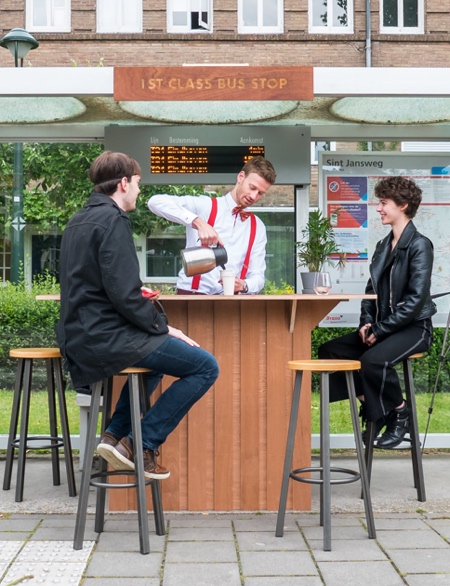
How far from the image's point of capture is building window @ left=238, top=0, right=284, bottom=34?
803 inches

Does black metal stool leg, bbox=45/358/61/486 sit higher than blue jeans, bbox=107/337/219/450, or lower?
lower

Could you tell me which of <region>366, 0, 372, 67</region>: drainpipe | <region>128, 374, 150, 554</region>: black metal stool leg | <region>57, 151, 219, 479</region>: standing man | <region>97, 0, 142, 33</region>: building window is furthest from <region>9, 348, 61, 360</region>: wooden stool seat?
<region>97, 0, 142, 33</region>: building window

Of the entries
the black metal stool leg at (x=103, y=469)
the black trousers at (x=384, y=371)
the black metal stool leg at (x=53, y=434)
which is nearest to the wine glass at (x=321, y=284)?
the black trousers at (x=384, y=371)

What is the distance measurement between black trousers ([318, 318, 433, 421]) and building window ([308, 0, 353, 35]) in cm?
1583

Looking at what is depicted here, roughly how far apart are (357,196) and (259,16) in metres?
14.2

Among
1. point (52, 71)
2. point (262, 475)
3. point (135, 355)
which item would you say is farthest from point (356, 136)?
point (135, 355)

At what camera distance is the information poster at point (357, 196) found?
289 inches

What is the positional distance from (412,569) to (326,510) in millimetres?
542

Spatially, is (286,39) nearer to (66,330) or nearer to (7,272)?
(7,272)

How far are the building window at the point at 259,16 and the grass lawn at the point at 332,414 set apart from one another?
14.6 meters

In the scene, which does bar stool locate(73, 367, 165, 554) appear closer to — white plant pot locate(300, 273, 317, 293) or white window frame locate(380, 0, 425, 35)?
white plant pot locate(300, 273, 317, 293)

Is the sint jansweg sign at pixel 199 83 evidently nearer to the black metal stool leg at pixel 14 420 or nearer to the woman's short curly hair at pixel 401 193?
the woman's short curly hair at pixel 401 193

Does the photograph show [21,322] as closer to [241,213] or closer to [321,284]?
[241,213]

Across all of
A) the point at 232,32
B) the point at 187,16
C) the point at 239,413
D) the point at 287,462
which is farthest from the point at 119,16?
the point at 287,462
